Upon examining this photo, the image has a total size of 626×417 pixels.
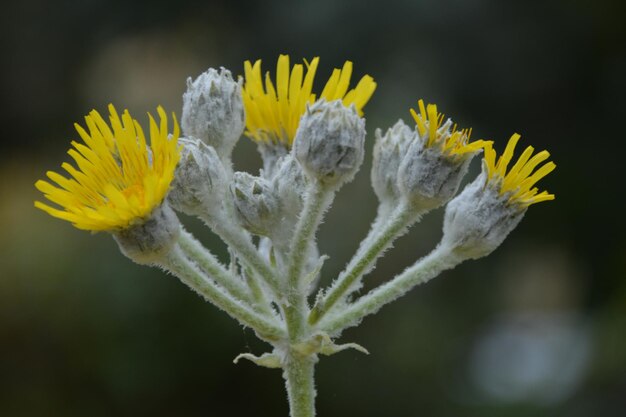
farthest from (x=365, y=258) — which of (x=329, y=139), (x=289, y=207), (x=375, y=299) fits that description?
(x=329, y=139)

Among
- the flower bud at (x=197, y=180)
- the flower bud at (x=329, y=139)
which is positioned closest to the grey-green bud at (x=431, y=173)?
the flower bud at (x=329, y=139)

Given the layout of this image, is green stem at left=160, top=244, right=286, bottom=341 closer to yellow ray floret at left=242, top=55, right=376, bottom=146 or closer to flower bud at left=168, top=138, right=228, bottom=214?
flower bud at left=168, top=138, right=228, bottom=214

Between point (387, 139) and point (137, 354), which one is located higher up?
point (137, 354)

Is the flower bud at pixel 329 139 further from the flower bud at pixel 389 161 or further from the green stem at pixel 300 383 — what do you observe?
the green stem at pixel 300 383

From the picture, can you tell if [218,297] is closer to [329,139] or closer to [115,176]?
[115,176]

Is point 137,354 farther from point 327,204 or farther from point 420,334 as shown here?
point 327,204

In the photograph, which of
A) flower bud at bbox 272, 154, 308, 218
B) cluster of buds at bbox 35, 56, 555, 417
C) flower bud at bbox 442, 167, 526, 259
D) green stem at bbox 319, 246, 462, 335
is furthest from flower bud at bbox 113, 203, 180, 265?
flower bud at bbox 442, 167, 526, 259

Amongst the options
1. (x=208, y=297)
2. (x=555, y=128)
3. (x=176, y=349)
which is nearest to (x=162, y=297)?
(x=176, y=349)
